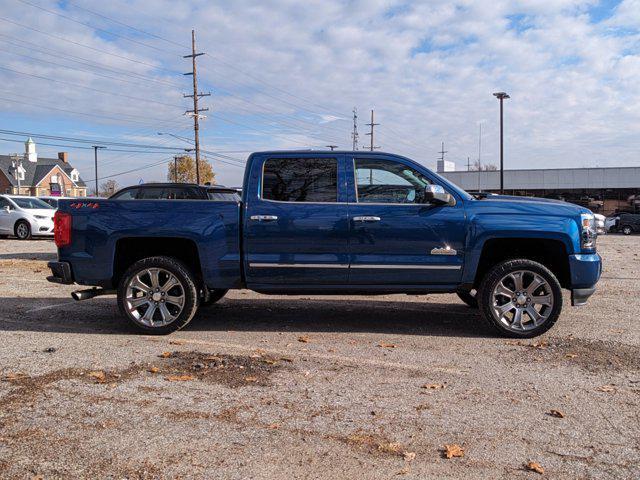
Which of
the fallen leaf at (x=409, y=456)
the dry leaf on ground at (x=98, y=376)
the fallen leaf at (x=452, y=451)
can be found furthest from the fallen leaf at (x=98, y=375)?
the fallen leaf at (x=452, y=451)

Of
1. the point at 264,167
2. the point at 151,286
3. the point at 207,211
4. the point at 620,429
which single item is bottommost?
the point at 620,429

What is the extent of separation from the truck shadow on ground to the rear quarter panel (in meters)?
0.76

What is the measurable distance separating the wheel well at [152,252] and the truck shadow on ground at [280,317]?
2.33 ft

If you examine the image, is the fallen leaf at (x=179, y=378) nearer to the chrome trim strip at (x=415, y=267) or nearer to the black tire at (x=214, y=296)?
the black tire at (x=214, y=296)

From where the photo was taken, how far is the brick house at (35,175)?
77.8m

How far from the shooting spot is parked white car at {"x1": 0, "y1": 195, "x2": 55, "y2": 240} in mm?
21078

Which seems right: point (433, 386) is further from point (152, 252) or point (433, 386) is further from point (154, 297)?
point (152, 252)

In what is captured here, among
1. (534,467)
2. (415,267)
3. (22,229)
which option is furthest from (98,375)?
(22,229)

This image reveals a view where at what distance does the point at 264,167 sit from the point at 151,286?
182cm

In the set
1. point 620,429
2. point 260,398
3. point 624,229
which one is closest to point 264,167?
point 260,398

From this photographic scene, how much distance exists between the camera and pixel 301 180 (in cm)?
638

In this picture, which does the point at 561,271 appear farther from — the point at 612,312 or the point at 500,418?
the point at 500,418

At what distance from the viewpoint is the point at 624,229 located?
39.5m

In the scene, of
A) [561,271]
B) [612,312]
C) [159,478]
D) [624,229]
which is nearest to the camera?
[159,478]
